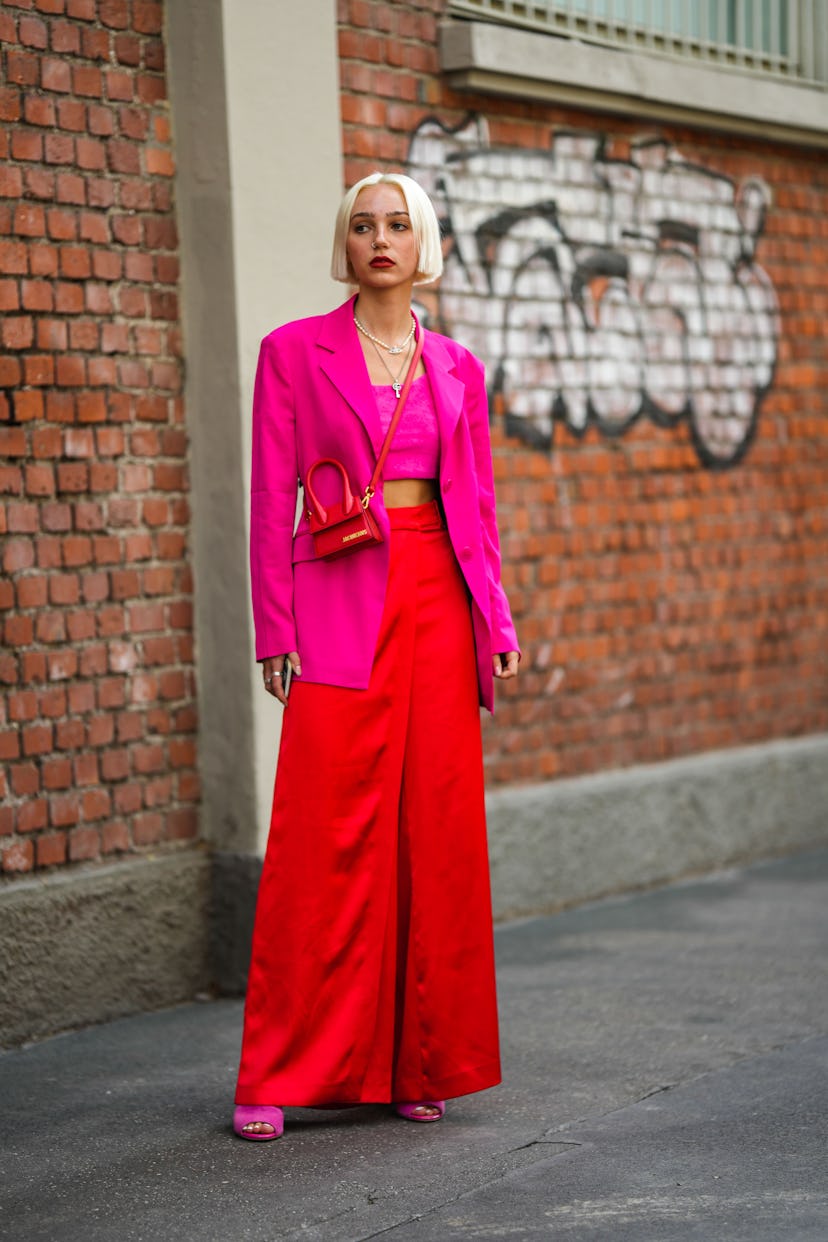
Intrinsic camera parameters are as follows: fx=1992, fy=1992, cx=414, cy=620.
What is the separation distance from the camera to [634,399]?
7965 mm

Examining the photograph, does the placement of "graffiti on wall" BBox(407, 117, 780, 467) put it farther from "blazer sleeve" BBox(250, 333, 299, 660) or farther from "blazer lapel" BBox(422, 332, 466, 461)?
"blazer sleeve" BBox(250, 333, 299, 660)

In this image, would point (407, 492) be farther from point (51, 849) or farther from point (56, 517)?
point (51, 849)

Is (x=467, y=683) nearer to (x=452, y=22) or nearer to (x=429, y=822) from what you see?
(x=429, y=822)

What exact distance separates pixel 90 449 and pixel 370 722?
63.4 inches

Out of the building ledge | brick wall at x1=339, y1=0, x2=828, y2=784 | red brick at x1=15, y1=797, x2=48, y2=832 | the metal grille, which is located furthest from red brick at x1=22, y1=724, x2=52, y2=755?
the metal grille

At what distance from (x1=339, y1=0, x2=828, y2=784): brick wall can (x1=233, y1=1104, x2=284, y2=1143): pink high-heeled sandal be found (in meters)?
2.81

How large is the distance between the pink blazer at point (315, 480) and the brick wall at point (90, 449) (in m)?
1.16

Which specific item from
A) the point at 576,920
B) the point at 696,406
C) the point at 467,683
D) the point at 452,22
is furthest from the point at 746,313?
the point at 467,683

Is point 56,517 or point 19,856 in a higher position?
point 56,517

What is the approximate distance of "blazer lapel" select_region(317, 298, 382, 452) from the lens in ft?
15.3

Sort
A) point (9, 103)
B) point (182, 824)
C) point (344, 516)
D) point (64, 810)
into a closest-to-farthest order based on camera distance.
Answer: point (344, 516) → point (9, 103) → point (64, 810) → point (182, 824)

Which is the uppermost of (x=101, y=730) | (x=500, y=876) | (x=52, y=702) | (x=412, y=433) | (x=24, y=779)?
(x=412, y=433)

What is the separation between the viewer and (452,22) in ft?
23.3

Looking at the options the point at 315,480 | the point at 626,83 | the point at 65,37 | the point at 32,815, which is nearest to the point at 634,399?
the point at 626,83
